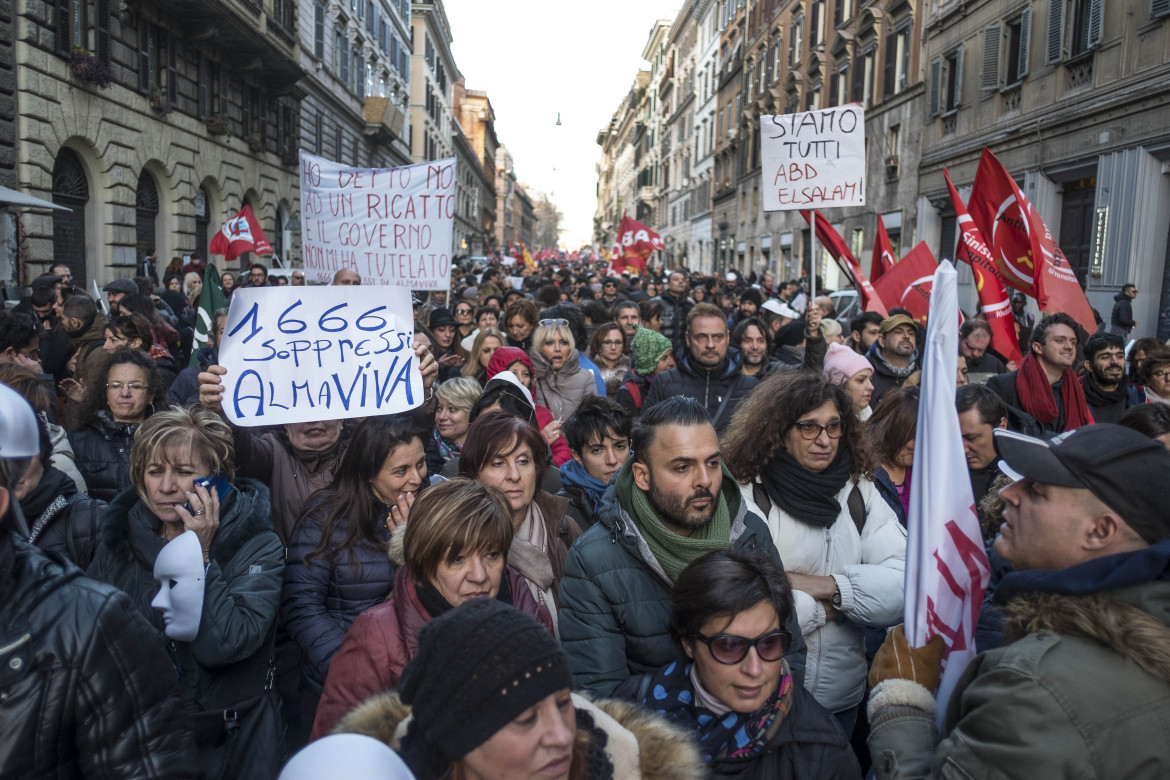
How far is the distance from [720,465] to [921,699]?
0.99 metres

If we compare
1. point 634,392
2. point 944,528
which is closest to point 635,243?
point 634,392

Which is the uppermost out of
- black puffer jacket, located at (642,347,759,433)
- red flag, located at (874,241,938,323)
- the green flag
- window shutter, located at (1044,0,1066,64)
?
window shutter, located at (1044,0,1066,64)

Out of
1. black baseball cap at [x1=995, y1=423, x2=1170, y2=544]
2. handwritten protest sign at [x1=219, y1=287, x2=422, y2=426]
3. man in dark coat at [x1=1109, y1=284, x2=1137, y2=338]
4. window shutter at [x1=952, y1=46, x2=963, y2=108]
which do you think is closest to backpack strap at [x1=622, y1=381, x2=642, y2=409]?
handwritten protest sign at [x1=219, y1=287, x2=422, y2=426]

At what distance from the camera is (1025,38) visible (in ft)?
58.6

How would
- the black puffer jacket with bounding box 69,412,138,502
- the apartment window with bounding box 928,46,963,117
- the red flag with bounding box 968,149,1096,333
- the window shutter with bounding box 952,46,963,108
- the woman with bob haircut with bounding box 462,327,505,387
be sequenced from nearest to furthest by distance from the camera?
the black puffer jacket with bounding box 69,412,138,502 < the woman with bob haircut with bounding box 462,327,505,387 < the red flag with bounding box 968,149,1096,333 < the window shutter with bounding box 952,46,963,108 < the apartment window with bounding box 928,46,963,117

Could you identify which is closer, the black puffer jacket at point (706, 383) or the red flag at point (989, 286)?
the black puffer jacket at point (706, 383)

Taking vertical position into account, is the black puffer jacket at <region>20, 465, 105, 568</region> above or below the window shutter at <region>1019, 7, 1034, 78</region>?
below

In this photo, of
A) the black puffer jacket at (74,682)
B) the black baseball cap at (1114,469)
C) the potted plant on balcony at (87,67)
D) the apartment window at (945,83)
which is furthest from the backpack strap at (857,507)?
the apartment window at (945,83)

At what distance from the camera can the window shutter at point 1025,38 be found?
17.8 m

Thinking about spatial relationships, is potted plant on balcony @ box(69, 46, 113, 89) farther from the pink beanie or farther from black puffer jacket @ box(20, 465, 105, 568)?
black puffer jacket @ box(20, 465, 105, 568)

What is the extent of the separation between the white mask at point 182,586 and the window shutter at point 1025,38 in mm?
19275

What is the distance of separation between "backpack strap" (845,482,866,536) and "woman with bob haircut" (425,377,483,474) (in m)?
2.13

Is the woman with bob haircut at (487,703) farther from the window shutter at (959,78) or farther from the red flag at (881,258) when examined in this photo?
the window shutter at (959,78)

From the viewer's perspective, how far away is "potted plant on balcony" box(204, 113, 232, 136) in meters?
21.1
